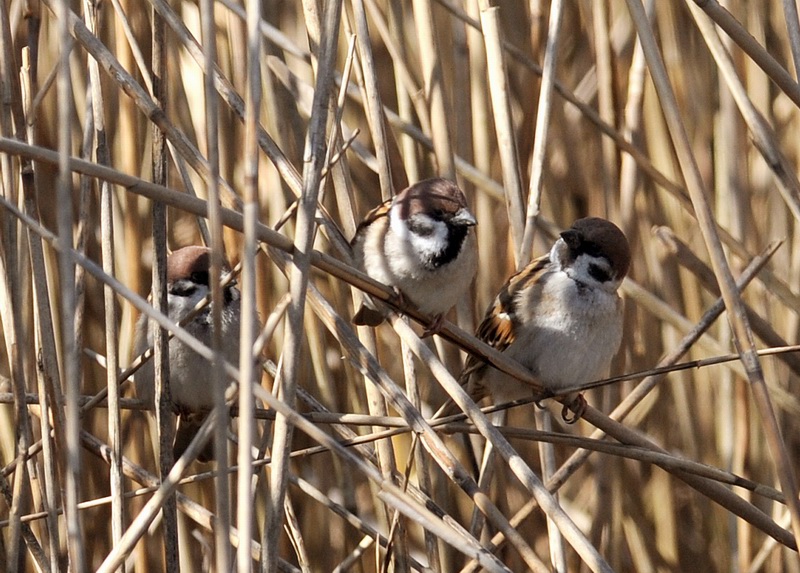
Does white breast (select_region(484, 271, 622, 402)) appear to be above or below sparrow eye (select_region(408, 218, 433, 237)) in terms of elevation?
below

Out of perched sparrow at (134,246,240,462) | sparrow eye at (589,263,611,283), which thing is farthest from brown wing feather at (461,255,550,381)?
perched sparrow at (134,246,240,462)

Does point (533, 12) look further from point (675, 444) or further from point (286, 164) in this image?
point (675, 444)

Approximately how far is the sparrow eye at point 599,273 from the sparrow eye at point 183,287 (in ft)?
3.59

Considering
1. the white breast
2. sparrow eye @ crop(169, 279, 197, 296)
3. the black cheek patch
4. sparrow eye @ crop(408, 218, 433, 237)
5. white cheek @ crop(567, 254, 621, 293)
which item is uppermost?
sparrow eye @ crop(408, 218, 433, 237)

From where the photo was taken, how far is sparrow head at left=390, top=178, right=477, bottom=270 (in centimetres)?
247

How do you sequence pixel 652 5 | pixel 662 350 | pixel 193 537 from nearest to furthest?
pixel 652 5 < pixel 193 537 < pixel 662 350

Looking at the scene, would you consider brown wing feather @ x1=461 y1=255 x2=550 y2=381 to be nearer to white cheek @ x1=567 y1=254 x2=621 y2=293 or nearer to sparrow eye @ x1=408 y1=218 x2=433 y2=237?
white cheek @ x1=567 y1=254 x2=621 y2=293

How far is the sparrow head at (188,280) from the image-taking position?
2799 mm

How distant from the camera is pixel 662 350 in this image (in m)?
3.20

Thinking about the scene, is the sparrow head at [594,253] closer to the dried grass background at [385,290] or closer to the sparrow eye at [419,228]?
the dried grass background at [385,290]

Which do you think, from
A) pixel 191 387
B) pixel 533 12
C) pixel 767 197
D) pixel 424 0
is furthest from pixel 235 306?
pixel 767 197

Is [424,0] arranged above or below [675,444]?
above

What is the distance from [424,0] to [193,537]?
5.41 ft

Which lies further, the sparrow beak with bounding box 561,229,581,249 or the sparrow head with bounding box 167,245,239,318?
the sparrow head with bounding box 167,245,239,318
